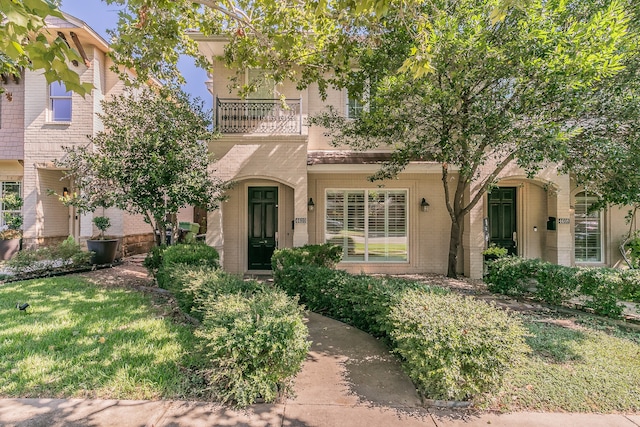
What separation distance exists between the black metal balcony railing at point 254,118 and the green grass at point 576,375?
807 cm

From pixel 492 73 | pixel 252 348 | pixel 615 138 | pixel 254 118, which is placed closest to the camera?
pixel 252 348

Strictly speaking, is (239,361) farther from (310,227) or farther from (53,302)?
(310,227)

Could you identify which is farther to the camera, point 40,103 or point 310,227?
point 40,103

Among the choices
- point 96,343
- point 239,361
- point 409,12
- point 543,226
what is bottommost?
point 96,343

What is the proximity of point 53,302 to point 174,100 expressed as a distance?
223 inches

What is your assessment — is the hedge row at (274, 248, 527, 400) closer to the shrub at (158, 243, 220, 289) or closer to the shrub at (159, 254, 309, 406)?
the shrub at (159, 254, 309, 406)

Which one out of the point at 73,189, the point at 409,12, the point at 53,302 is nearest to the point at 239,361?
the point at 53,302

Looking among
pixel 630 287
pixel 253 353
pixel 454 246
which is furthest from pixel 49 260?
pixel 630 287

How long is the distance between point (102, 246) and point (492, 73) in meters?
12.2

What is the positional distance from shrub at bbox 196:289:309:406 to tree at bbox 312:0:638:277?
3989 mm

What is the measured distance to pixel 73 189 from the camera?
499 inches

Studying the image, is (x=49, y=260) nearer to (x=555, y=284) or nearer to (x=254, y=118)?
(x=254, y=118)

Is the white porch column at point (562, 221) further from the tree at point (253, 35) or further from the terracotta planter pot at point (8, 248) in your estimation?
the terracotta planter pot at point (8, 248)

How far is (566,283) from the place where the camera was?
6.44 m
